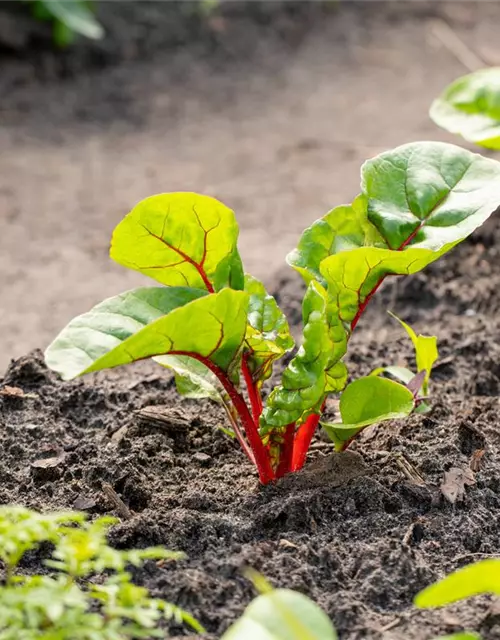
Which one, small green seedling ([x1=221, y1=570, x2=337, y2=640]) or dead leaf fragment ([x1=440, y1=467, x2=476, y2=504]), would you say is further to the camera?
dead leaf fragment ([x1=440, y1=467, x2=476, y2=504])

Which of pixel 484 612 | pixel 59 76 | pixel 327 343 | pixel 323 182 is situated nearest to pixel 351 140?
pixel 323 182

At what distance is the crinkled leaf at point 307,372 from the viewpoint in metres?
1.83

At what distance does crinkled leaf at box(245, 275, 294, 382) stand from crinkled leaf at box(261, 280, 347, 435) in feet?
0.28

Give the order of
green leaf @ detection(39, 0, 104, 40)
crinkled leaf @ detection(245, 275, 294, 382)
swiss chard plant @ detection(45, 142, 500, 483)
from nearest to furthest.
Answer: swiss chard plant @ detection(45, 142, 500, 483) < crinkled leaf @ detection(245, 275, 294, 382) < green leaf @ detection(39, 0, 104, 40)

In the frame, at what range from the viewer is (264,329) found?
6.49 feet

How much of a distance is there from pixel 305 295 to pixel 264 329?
13 cm

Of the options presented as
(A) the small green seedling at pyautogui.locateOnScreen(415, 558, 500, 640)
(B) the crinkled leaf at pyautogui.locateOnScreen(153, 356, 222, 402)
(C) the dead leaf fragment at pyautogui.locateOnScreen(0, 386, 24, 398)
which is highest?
(B) the crinkled leaf at pyautogui.locateOnScreen(153, 356, 222, 402)

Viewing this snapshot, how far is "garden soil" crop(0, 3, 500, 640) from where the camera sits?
1.79 m

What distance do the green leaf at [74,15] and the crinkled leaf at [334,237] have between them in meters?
3.48

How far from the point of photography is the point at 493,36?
6051 millimetres

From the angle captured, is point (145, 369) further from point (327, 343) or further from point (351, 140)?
point (351, 140)

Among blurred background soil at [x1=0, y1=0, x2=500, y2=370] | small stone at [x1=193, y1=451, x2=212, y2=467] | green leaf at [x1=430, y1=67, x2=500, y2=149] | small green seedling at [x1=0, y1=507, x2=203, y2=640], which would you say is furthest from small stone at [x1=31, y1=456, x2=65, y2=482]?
green leaf at [x1=430, y1=67, x2=500, y2=149]

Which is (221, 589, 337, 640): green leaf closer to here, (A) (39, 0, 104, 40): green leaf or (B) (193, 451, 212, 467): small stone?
(B) (193, 451, 212, 467): small stone

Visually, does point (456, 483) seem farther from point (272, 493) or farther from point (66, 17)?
point (66, 17)
